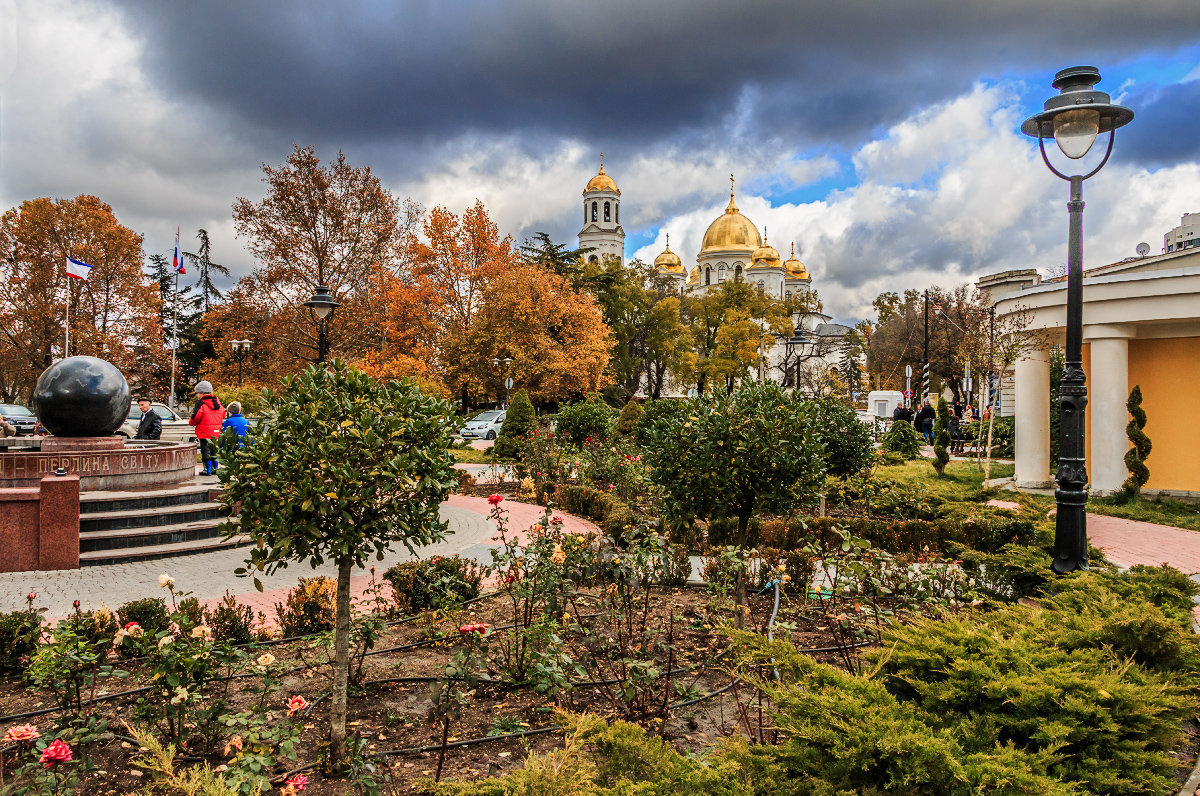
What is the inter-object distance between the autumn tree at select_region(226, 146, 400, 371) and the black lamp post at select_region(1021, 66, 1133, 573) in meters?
26.1

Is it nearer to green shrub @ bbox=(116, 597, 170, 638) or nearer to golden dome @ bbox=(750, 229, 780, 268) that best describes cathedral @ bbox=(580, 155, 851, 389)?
golden dome @ bbox=(750, 229, 780, 268)

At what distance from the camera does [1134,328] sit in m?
12.7

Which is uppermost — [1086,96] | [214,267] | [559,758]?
[214,267]

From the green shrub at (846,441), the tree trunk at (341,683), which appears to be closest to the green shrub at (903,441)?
the green shrub at (846,441)

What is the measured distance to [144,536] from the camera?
9.14 m

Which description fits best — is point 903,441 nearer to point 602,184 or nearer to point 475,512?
point 475,512

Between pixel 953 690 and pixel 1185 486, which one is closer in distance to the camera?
pixel 953 690

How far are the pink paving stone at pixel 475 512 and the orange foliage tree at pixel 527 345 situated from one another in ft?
60.6

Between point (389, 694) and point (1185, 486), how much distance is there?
15.1 metres

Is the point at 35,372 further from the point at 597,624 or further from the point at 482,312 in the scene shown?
the point at 597,624

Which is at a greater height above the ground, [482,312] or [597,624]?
[482,312]

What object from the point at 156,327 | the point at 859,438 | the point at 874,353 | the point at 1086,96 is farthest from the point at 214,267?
the point at 1086,96

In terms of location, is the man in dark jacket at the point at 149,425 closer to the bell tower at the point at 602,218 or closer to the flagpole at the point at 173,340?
the flagpole at the point at 173,340

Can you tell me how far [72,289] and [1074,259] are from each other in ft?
128
